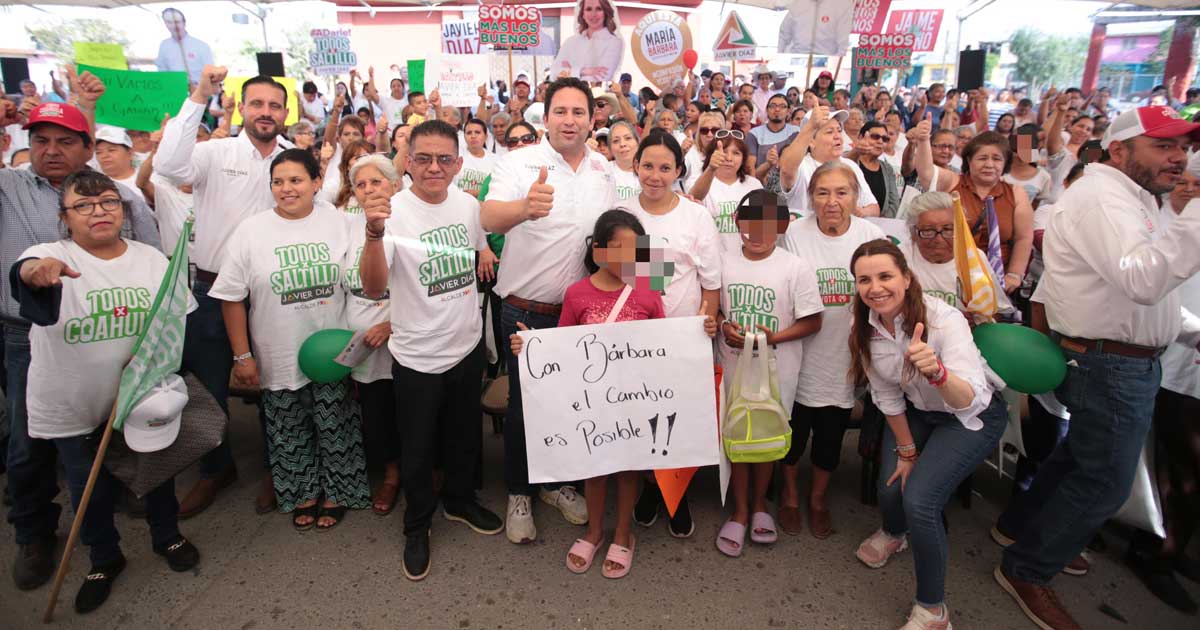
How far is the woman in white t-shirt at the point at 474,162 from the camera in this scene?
590 cm

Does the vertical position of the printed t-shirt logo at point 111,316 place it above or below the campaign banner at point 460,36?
below

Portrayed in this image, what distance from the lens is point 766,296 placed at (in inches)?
116

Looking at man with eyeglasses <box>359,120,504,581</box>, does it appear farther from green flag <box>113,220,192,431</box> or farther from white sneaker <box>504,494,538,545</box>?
green flag <box>113,220,192,431</box>

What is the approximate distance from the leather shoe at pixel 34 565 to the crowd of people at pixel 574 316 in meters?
0.01

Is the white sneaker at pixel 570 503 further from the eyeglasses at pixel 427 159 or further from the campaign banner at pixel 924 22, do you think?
the campaign banner at pixel 924 22

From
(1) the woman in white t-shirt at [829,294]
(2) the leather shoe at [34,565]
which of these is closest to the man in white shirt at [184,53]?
(2) the leather shoe at [34,565]

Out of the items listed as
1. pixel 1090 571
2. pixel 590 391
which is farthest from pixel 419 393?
pixel 1090 571

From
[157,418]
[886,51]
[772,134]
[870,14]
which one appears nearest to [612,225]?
[157,418]

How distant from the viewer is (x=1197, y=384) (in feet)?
9.30

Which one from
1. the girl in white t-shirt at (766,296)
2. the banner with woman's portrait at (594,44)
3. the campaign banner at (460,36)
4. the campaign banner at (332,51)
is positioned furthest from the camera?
the campaign banner at (460,36)

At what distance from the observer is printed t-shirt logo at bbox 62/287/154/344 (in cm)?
250

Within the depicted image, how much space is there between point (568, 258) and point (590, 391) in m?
0.68

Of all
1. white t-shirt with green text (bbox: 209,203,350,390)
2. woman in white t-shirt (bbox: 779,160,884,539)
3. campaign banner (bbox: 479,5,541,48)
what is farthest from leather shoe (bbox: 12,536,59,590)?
campaign banner (bbox: 479,5,541,48)

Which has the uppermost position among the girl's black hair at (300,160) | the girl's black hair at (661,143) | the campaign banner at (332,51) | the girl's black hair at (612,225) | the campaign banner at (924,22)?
the campaign banner at (924,22)
